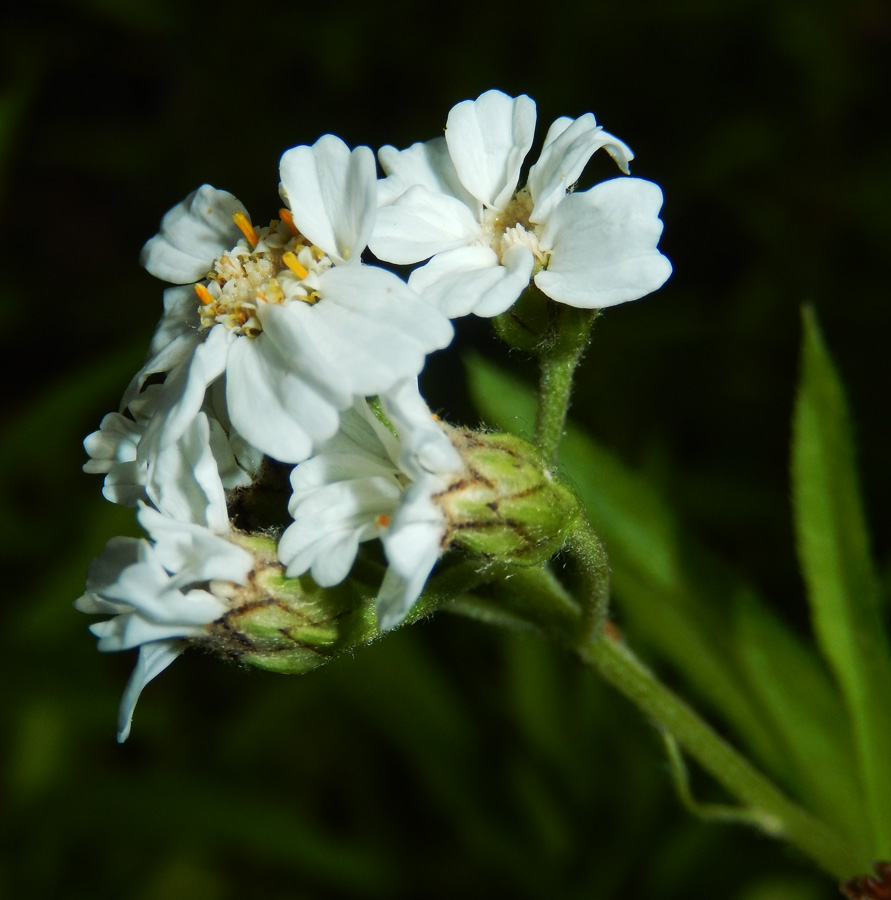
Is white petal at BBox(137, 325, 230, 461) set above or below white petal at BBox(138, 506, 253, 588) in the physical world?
above

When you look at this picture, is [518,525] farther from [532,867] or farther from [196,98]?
[196,98]

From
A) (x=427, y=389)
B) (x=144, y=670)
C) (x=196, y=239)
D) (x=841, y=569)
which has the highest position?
(x=196, y=239)

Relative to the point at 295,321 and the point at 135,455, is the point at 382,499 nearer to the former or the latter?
the point at 295,321

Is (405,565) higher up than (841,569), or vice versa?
(405,565)

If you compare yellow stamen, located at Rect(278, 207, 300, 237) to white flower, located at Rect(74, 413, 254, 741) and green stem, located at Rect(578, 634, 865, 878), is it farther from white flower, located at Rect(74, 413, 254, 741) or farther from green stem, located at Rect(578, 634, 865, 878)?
green stem, located at Rect(578, 634, 865, 878)

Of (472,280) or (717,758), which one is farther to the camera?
(717,758)

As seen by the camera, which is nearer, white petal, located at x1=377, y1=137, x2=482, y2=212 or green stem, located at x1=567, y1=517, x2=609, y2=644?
green stem, located at x1=567, y1=517, x2=609, y2=644

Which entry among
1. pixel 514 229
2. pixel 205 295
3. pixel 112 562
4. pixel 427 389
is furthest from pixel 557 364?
pixel 427 389

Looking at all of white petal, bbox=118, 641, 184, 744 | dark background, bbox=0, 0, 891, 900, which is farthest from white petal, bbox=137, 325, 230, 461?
dark background, bbox=0, 0, 891, 900
